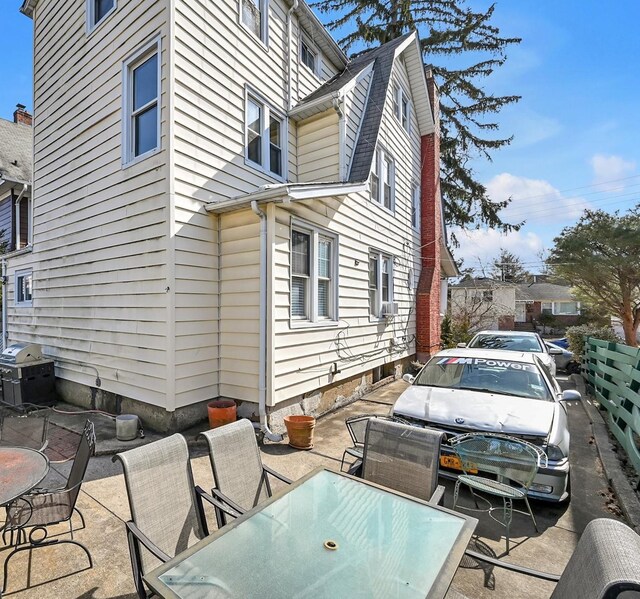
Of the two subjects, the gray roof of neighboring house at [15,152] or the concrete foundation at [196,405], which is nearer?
the concrete foundation at [196,405]

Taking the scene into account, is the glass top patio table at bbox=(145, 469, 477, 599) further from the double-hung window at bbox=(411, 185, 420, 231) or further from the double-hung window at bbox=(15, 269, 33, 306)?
the double-hung window at bbox=(411, 185, 420, 231)

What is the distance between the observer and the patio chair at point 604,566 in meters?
1.29

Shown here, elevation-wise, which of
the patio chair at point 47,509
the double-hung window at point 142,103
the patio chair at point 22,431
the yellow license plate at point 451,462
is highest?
the double-hung window at point 142,103

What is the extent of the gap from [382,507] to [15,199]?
15530mm

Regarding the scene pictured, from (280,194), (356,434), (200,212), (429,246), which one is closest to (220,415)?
(356,434)

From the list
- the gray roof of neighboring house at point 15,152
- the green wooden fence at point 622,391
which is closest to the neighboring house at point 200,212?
the green wooden fence at point 622,391

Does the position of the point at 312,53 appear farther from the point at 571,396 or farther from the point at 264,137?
the point at 571,396

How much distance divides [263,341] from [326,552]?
3886 millimetres

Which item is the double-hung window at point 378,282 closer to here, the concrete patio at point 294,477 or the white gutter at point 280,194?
the white gutter at point 280,194

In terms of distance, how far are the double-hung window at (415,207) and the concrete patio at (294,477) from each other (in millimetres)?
8704

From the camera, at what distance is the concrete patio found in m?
2.64

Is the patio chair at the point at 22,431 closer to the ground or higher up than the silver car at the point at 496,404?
closer to the ground

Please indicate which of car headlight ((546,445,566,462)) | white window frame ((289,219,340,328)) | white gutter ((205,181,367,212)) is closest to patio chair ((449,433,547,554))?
car headlight ((546,445,566,462))

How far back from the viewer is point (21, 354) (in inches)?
287
